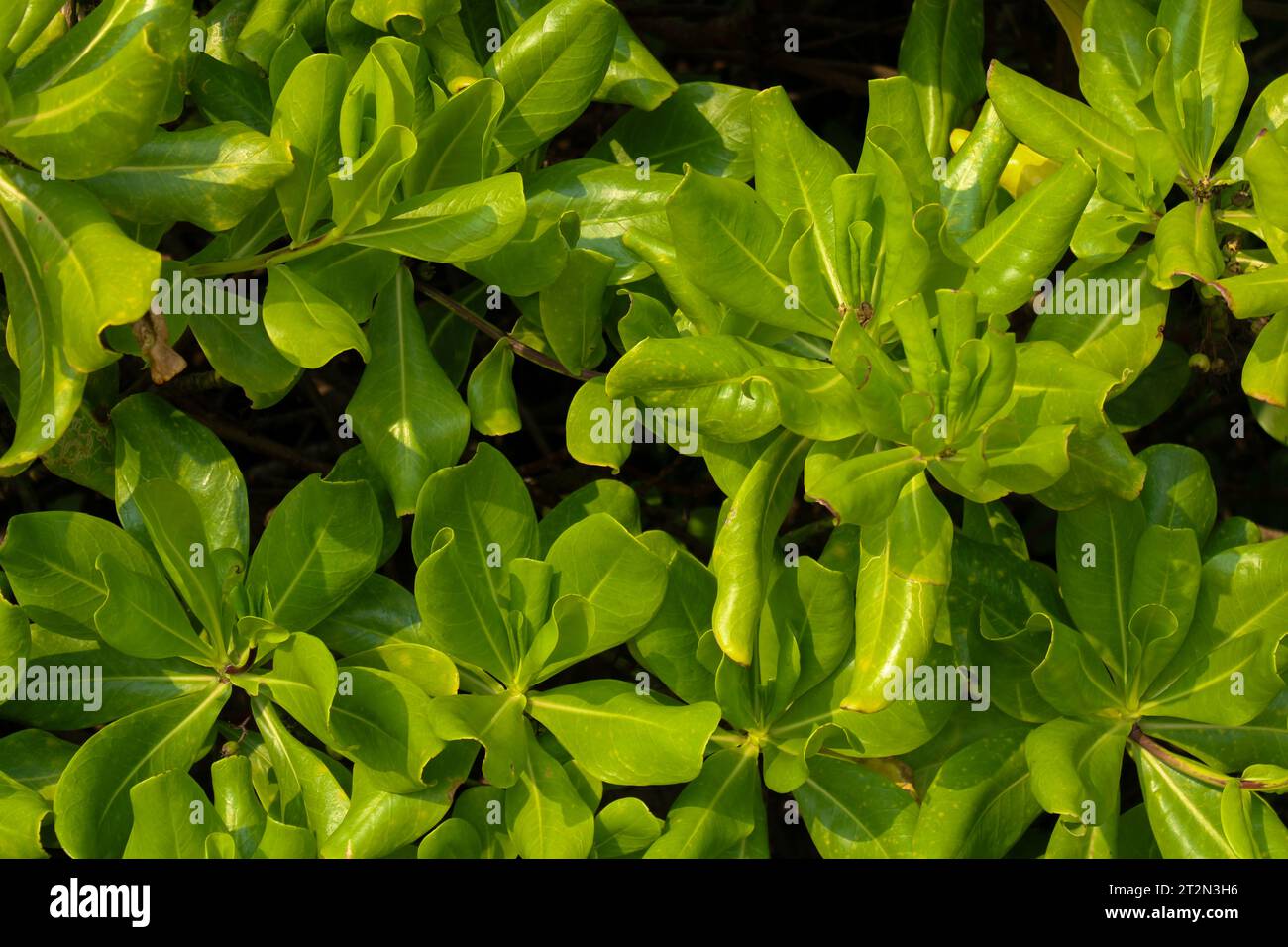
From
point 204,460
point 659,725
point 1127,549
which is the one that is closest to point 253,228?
point 204,460

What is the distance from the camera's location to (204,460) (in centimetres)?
160

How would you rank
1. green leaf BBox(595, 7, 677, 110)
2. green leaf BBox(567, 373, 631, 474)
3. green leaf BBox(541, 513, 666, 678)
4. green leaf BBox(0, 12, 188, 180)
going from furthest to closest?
green leaf BBox(595, 7, 677, 110) → green leaf BBox(567, 373, 631, 474) → green leaf BBox(541, 513, 666, 678) → green leaf BBox(0, 12, 188, 180)

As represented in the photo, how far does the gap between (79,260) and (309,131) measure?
0.97 ft

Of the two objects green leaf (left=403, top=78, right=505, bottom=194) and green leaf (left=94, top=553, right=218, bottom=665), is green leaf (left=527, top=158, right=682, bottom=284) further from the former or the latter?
green leaf (left=94, top=553, right=218, bottom=665)

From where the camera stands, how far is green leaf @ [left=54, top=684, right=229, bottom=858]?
144 centimetres

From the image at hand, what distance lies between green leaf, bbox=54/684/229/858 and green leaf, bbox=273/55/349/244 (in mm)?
617

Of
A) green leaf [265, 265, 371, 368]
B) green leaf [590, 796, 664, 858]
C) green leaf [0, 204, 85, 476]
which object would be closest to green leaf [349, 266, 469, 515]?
green leaf [265, 265, 371, 368]

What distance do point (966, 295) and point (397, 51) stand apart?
0.72 meters

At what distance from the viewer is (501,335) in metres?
1.68

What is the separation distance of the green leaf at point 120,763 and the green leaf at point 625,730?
1.39 ft

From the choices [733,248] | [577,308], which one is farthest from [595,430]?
[733,248]

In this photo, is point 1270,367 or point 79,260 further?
point 1270,367

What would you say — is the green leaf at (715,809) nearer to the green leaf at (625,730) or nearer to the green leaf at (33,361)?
the green leaf at (625,730)

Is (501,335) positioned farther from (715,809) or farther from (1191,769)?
(1191,769)
